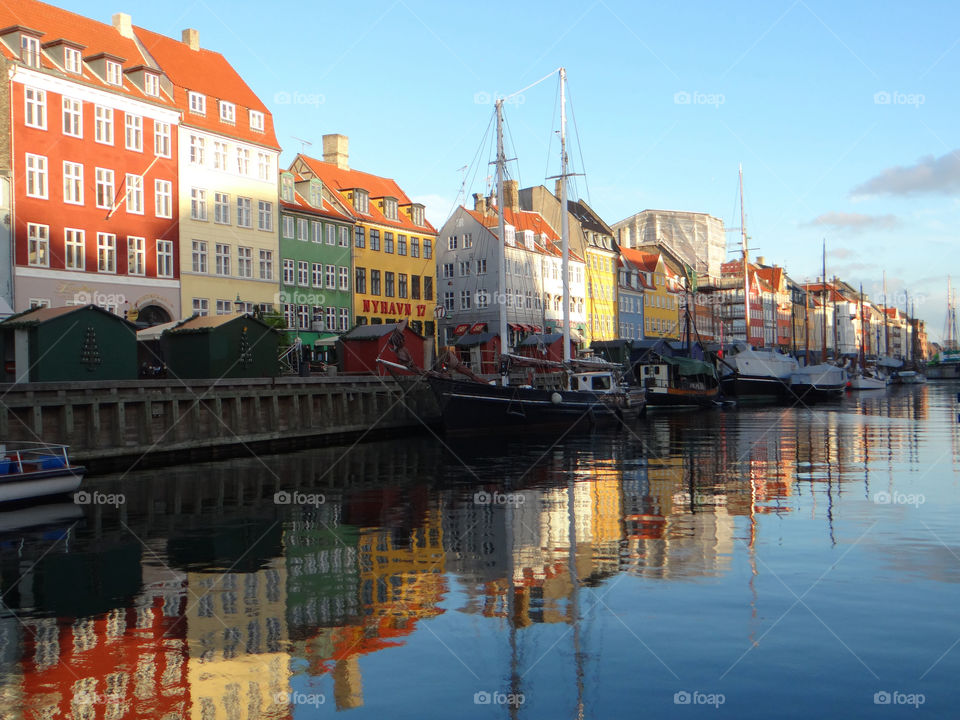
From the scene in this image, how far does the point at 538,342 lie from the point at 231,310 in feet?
72.6

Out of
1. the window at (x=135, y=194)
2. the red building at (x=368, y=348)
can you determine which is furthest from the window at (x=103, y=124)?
the red building at (x=368, y=348)

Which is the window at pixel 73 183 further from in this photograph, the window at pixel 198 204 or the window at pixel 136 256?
the window at pixel 198 204

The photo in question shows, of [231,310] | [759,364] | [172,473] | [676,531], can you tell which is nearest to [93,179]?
[231,310]

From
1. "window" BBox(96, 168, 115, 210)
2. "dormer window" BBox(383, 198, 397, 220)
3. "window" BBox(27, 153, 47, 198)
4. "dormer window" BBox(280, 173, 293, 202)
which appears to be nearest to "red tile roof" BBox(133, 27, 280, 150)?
"dormer window" BBox(280, 173, 293, 202)

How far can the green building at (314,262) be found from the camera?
206ft

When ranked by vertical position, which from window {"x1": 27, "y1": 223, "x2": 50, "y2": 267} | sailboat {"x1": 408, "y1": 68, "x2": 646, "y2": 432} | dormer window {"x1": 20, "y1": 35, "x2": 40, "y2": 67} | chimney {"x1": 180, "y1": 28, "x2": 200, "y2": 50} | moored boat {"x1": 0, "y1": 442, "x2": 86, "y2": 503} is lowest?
moored boat {"x1": 0, "y1": 442, "x2": 86, "y2": 503}

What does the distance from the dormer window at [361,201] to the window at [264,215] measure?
10015 mm

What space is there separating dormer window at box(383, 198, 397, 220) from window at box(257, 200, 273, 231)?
13.6m

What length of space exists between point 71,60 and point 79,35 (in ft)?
13.3

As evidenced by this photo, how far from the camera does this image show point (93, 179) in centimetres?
4897

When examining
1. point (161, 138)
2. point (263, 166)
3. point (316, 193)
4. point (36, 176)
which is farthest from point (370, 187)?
point (36, 176)

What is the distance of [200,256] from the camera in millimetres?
55656

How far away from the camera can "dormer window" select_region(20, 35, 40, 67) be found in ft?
148

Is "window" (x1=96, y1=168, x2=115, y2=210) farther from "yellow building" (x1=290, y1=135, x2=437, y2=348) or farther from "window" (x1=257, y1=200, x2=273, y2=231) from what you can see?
"yellow building" (x1=290, y1=135, x2=437, y2=348)
